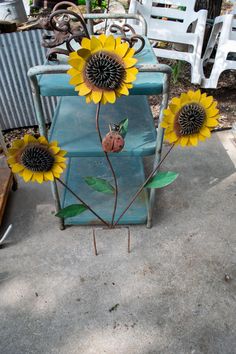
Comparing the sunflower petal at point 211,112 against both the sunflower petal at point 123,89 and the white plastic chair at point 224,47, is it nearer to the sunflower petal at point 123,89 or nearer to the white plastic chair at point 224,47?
the sunflower petal at point 123,89

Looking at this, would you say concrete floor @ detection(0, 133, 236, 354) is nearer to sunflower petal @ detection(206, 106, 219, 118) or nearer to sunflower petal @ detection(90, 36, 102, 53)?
sunflower petal @ detection(206, 106, 219, 118)

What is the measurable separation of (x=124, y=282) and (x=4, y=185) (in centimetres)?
93

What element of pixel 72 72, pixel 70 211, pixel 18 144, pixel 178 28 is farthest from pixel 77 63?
pixel 178 28

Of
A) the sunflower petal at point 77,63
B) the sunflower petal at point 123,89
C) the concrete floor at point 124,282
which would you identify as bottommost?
the concrete floor at point 124,282

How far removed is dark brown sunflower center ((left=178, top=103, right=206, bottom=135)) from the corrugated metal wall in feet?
5.16

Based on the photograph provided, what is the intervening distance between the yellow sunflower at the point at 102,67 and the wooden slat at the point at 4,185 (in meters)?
1.02

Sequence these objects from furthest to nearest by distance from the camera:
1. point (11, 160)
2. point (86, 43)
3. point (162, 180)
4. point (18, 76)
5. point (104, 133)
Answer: point (18, 76)
point (104, 133)
point (162, 180)
point (11, 160)
point (86, 43)

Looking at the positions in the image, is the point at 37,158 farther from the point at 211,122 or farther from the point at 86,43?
the point at 211,122

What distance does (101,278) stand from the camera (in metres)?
1.53

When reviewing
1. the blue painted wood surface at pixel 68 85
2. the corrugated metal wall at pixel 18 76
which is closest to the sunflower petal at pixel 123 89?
the blue painted wood surface at pixel 68 85

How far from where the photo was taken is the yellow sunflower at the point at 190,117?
3.53 ft

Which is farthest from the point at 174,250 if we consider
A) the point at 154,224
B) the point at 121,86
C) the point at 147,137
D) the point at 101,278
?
the point at 121,86

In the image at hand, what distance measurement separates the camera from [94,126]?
5.17 feet

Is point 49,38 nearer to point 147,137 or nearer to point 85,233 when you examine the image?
point 147,137
